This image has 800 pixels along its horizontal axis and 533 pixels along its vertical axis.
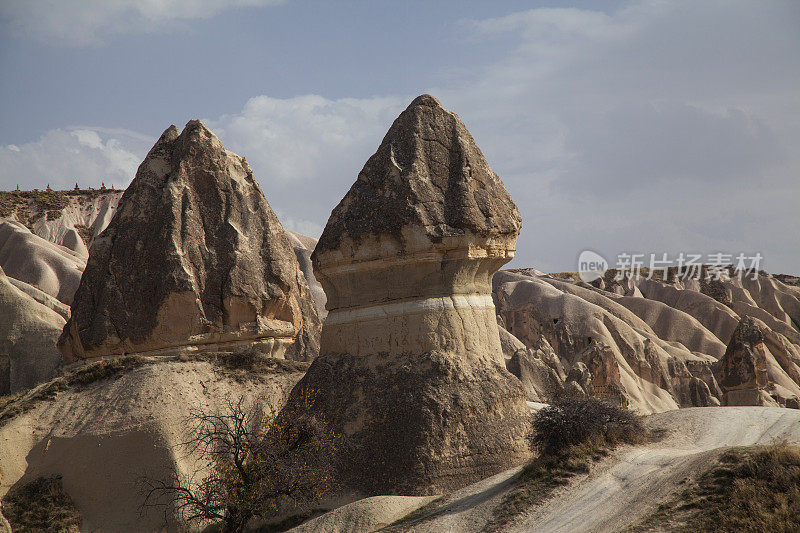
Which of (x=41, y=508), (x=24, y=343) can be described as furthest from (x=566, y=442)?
(x=24, y=343)

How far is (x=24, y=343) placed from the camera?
94.0 feet

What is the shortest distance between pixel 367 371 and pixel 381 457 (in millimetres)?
1861

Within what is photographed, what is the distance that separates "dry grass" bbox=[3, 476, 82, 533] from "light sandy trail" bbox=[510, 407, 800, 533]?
9.67 meters

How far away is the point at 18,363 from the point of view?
28312mm

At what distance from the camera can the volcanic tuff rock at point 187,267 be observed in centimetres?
2073

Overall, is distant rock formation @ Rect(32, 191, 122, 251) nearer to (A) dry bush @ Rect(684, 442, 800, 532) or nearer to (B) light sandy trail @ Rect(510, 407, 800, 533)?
(B) light sandy trail @ Rect(510, 407, 800, 533)

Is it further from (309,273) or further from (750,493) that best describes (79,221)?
(750,493)

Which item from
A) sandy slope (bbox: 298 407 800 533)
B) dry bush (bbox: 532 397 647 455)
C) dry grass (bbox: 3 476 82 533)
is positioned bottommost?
dry grass (bbox: 3 476 82 533)

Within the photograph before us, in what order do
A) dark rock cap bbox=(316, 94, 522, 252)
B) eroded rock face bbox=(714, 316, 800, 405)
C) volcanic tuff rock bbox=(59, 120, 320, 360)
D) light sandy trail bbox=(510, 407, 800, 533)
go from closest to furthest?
light sandy trail bbox=(510, 407, 800, 533) → dark rock cap bbox=(316, 94, 522, 252) → volcanic tuff rock bbox=(59, 120, 320, 360) → eroded rock face bbox=(714, 316, 800, 405)

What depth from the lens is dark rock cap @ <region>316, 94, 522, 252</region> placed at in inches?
651

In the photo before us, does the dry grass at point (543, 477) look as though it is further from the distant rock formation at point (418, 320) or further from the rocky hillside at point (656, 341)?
the rocky hillside at point (656, 341)

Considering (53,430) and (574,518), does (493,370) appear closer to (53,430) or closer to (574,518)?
(574,518)

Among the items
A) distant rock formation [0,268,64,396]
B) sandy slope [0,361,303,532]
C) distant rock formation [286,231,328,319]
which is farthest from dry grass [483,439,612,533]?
distant rock formation [286,231,328,319]

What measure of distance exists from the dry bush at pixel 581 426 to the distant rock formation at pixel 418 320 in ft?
5.29
